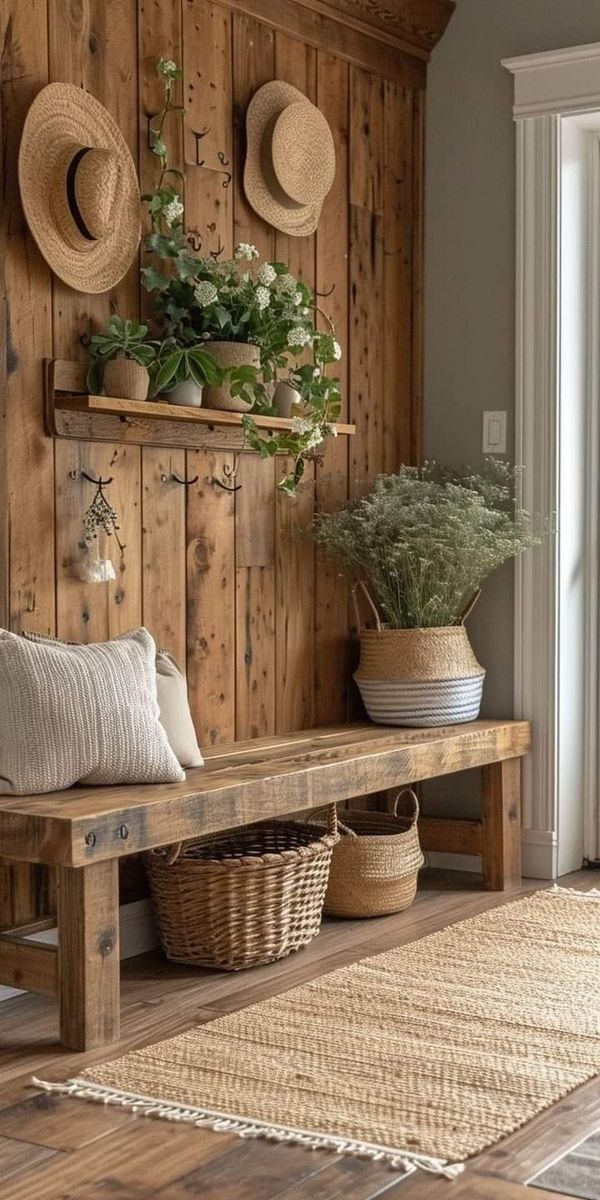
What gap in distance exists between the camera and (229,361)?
137 inches

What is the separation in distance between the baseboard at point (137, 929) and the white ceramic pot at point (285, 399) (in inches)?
48.3

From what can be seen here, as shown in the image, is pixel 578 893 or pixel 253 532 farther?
pixel 578 893

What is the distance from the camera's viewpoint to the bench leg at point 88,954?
2.74 meters

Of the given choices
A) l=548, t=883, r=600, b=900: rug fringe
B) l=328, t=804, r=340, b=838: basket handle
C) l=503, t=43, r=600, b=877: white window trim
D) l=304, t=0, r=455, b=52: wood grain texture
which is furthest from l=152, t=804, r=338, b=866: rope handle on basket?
l=304, t=0, r=455, b=52: wood grain texture

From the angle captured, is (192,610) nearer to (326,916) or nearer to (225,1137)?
(326,916)

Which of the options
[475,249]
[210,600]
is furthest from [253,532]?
[475,249]

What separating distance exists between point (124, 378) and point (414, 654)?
1163 millimetres

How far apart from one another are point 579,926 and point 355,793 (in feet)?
2.16

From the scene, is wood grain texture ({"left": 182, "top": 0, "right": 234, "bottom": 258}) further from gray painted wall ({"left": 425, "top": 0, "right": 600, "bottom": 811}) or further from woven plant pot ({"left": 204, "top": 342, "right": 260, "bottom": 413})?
gray painted wall ({"left": 425, "top": 0, "right": 600, "bottom": 811})

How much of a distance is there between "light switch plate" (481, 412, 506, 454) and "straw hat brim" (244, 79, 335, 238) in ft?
2.57

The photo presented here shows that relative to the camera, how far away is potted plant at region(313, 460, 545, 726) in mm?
3945

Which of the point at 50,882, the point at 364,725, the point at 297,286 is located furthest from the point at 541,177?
the point at 50,882

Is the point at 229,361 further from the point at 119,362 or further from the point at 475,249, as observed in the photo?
the point at 475,249

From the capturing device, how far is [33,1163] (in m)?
2.24
